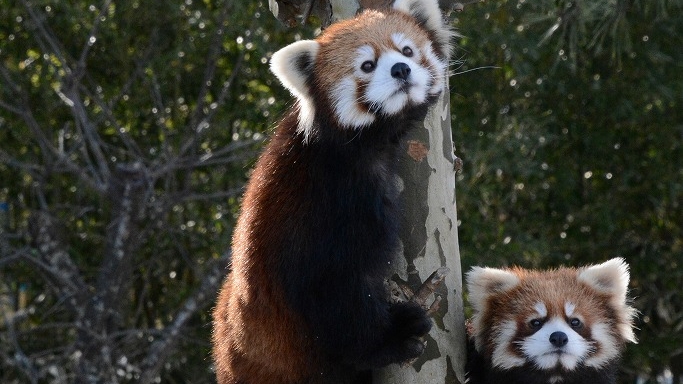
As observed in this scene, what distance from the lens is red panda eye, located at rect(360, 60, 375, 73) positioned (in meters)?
2.46

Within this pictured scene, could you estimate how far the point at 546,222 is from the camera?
5.46 meters

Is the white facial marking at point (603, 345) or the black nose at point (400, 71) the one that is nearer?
the black nose at point (400, 71)

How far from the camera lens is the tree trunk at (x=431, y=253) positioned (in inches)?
99.8

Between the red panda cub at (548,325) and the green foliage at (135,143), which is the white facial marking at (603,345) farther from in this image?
the green foliage at (135,143)

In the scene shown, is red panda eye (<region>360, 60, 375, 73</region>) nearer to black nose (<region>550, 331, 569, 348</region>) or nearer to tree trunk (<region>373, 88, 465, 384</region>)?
tree trunk (<region>373, 88, 465, 384</region>)

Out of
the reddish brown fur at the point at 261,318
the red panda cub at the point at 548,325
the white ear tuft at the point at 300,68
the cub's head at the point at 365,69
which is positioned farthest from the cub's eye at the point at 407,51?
the red panda cub at the point at 548,325

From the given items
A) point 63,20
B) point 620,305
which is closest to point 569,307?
point 620,305

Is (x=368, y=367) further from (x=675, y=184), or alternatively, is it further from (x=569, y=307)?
(x=675, y=184)

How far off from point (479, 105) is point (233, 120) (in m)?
1.37

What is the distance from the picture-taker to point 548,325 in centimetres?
267

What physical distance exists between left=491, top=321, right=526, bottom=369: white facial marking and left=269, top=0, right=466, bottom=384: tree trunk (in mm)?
93

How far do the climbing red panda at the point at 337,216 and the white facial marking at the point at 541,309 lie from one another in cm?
40

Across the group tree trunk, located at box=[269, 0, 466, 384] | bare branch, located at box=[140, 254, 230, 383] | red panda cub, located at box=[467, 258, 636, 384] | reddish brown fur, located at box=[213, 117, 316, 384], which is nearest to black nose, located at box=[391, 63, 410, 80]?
tree trunk, located at box=[269, 0, 466, 384]

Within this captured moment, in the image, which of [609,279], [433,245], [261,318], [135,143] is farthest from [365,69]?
[135,143]
